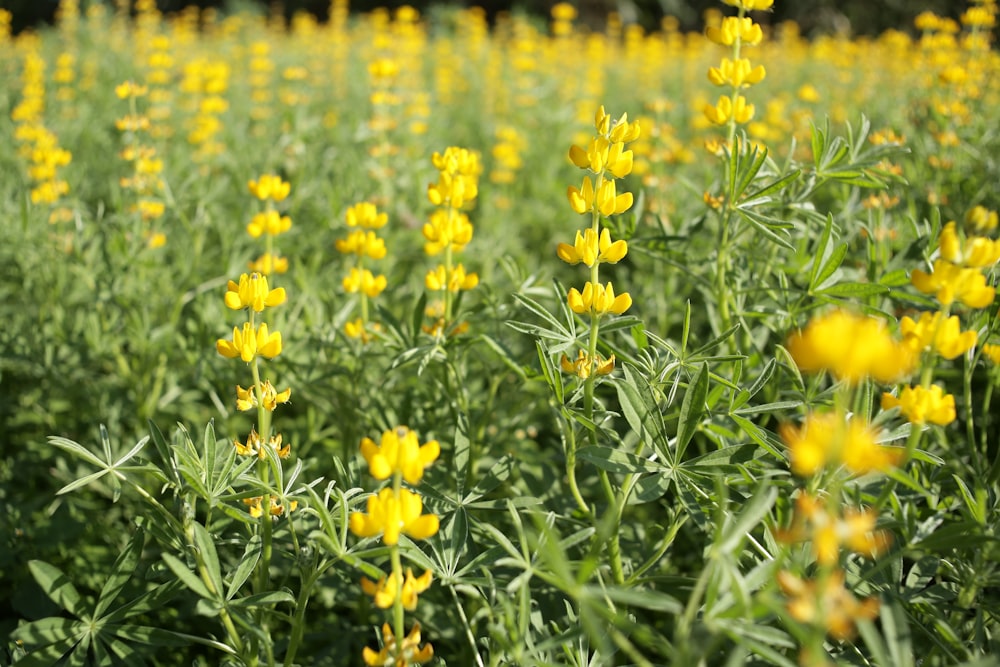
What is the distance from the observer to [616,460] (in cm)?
133

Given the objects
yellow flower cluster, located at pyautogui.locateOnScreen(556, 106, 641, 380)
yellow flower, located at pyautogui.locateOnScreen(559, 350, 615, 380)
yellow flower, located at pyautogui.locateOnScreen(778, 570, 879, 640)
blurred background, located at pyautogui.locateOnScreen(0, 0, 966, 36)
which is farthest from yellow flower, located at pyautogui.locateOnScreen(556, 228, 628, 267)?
blurred background, located at pyautogui.locateOnScreen(0, 0, 966, 36)

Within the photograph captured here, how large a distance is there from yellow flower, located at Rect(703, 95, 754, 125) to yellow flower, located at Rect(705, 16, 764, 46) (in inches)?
5.4

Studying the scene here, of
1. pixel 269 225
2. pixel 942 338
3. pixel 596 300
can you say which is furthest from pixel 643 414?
pixel 269 225

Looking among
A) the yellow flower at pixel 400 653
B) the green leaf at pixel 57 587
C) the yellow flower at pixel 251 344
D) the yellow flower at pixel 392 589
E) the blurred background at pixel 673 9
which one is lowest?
the green leaf at pixel 57 587

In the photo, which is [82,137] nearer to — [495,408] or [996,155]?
[495,408]

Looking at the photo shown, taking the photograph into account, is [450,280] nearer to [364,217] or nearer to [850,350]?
[364,217]

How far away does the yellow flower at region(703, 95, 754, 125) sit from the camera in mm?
1706

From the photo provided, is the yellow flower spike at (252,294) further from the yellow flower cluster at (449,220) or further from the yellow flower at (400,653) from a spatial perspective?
the yellow flower at (400,653)

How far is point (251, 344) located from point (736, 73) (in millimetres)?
1185

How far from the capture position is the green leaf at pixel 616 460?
1309mm

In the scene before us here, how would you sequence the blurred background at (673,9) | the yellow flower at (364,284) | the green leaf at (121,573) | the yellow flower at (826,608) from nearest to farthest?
the yellow flower at (826,608) → the green leaf at (121,573) → the yellow flower at (364,284) → the blurred background at (673,9)

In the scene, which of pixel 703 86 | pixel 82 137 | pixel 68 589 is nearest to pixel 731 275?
pixel 68 589

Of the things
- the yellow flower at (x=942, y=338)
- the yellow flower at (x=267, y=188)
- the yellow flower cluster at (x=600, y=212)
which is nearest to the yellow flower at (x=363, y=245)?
the yellow flower at (x=267, y=188)

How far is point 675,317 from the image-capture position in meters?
2.53
